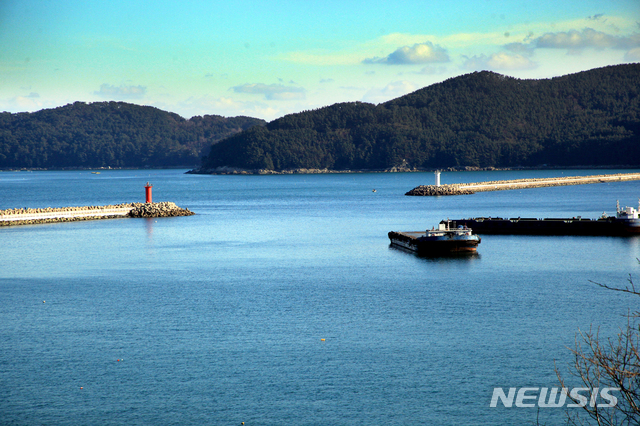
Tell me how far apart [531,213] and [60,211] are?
5400cm

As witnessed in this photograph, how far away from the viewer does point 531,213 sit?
82062 mm

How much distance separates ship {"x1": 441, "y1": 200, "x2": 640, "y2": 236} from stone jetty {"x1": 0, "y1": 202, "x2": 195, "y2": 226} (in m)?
37.0

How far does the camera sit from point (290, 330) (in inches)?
965

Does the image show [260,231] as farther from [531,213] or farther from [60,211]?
[531,213]

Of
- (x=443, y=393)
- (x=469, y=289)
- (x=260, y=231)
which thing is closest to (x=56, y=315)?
(x=443, y=393)

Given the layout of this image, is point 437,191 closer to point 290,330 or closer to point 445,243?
point 445,243

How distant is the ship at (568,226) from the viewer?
184 feet

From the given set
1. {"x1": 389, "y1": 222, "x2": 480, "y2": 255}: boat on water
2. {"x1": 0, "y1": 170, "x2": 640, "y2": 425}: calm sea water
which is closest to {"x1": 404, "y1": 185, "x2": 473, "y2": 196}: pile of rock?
{"x1": 0, "y1": 170, "x2": 640, "y2": 425}: calm sea water

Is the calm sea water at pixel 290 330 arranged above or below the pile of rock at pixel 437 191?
below

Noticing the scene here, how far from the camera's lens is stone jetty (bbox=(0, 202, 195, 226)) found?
68812mm

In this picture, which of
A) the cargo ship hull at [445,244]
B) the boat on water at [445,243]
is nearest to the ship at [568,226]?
the boat on water at [445,243]

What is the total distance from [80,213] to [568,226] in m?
49.9

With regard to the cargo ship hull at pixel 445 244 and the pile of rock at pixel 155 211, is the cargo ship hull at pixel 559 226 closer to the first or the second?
the cargo ship hull at pixel 445 244

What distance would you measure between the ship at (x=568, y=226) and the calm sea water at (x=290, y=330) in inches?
260
